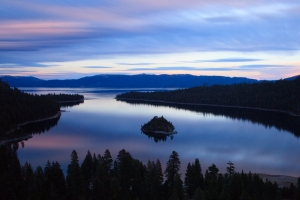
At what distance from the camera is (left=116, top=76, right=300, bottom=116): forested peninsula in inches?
4129

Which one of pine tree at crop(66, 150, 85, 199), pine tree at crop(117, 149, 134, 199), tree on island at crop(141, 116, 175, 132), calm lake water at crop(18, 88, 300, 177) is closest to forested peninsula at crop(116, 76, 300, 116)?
calm lake water at crop(18, 88, 300, 177)

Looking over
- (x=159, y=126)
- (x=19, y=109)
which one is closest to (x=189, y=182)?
(x=159, y=126)

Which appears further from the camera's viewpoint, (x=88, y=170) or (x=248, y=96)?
(x=248, y=96)

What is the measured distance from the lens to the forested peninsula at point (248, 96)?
104875 millimetres

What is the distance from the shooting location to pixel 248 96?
124188mm

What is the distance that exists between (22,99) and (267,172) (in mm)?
64495

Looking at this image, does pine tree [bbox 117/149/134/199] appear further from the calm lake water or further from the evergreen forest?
the calm lake water

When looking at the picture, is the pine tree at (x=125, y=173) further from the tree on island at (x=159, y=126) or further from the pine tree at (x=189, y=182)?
the tree on island at (x=159, y=126)

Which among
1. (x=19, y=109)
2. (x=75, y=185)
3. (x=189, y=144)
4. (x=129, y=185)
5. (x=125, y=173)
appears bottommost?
(x=189, y=144)

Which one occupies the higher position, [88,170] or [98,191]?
[88,170]

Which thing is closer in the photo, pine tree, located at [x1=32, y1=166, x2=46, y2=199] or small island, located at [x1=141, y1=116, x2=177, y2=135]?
pine tree, located at [x1=32, y1=166, x2=46, y2=199]

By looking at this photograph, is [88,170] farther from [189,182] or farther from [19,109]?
[19,109]

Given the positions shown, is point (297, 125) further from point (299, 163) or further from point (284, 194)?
point (284, 194)

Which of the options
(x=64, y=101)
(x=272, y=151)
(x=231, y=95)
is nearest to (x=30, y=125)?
(x=272, y=151)
